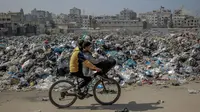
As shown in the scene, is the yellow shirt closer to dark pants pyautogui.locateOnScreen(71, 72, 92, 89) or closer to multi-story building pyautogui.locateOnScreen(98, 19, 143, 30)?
dark pants pyautogui.locateOnScreen(71, 72, 92, 89)

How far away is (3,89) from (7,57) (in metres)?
6.30

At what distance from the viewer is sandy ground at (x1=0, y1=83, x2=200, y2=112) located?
5035 mm

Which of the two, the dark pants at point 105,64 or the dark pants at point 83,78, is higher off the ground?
the dark pants at point 105,64

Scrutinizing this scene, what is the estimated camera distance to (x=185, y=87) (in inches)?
272

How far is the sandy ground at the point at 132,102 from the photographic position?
5.04m

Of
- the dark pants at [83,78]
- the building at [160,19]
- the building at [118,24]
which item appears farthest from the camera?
the building at [160,19]

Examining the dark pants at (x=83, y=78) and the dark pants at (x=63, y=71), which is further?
the dark pants at (x=63, y=71)

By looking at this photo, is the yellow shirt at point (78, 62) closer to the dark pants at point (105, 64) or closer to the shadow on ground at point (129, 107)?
the dark pants at point (105, 64)

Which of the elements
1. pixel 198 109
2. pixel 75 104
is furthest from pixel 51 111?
pixel 198 109

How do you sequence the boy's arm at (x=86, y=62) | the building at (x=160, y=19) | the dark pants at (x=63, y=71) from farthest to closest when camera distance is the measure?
the building at (x=160, y=19)
the dark pants at (x=63, y=71)
the boy's arm at (x=86, y=62)

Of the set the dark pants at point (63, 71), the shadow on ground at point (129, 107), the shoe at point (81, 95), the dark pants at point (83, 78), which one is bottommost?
the shadow on ground at point (129, 107)

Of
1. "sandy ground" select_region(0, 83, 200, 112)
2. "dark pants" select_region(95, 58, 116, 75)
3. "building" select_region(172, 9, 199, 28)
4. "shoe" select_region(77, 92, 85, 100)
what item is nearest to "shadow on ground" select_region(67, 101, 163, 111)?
"sandy ground" select_region(0, 83, 200, 112)

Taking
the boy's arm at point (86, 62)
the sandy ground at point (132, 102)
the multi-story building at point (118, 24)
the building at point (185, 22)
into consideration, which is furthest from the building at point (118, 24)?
the boy's arm at point (86, 62)

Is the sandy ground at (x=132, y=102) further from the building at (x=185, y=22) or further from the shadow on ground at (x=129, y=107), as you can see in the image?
the building at (x=185, y=22)
